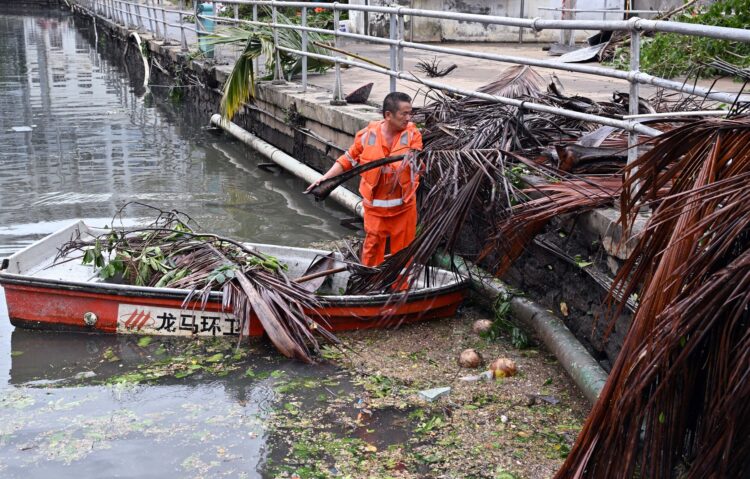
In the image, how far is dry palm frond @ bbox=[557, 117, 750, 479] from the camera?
2.59m

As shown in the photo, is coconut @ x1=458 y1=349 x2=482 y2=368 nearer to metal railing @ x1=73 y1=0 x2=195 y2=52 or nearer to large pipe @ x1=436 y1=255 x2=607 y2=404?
large pipe @ x1=436 y1=255 x2=607 y2=404

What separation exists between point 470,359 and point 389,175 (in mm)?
1528

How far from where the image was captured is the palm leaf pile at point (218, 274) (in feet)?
19.6

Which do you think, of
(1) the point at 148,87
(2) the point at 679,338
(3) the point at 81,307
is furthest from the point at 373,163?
(1) the point at 148,87

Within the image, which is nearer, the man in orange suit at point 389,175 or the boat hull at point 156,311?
the boat hull at point 156,311

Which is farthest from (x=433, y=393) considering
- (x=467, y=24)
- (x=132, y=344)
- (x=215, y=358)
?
(x=467, y=24)

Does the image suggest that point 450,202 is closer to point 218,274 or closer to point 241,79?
point 218,274

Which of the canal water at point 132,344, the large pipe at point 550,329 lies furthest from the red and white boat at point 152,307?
the large pipe at point 550,329

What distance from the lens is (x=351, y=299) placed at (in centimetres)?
614

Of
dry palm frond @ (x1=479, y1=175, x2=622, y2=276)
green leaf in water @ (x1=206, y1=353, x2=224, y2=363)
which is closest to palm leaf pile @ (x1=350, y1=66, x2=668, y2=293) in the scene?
dry palm frond @ (x1=479, y1=175, x2=622, y2=276)

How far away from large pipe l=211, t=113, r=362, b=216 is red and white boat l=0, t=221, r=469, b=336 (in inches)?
117

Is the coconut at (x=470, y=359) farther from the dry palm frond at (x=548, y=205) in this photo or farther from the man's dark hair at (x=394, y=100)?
the man's dark hair at (x=394, y=100)

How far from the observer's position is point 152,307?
246 inches

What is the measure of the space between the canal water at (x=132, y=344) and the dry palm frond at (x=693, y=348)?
2.32 meters
